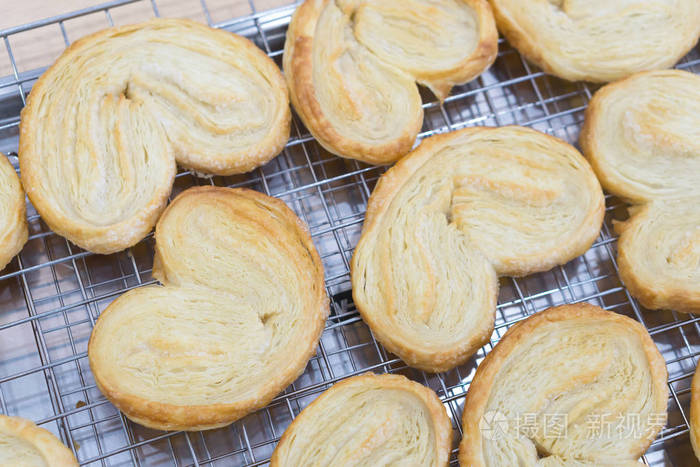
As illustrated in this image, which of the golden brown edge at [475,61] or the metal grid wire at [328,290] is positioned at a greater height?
the golden brown edge at [475,61]

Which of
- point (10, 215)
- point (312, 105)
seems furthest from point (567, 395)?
point (10, 215)

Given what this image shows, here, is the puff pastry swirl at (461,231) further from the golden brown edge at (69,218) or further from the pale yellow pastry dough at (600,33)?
the golden brown edge at (69,218)

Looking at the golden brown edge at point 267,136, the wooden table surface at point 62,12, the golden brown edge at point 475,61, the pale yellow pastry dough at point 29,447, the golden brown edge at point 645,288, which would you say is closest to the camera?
the pale yellow pastry dough at point 29,447

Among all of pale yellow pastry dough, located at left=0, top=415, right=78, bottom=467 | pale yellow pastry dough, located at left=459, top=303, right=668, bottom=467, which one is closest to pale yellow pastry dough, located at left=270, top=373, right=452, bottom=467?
pale yellow pastry dough, located at left=459, top=303, right=668, bottom=467

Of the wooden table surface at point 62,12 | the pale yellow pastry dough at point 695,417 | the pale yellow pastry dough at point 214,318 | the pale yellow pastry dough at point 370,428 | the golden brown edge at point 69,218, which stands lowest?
the pale yellow pastry dough at point 695,417

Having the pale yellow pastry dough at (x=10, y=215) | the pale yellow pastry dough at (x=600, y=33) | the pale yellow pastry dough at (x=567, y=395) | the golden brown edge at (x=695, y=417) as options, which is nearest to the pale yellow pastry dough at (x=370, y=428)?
the pale yellow pastry dough at (x=567, y=395)

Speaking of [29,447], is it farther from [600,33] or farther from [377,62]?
[600,33]

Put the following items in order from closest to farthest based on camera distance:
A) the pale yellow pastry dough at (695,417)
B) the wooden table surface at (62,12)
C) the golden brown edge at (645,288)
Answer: the pale yellow pastry dough at (695,417) → the golden brown edge at (645,288) → the wooden table surface at (62,12)
